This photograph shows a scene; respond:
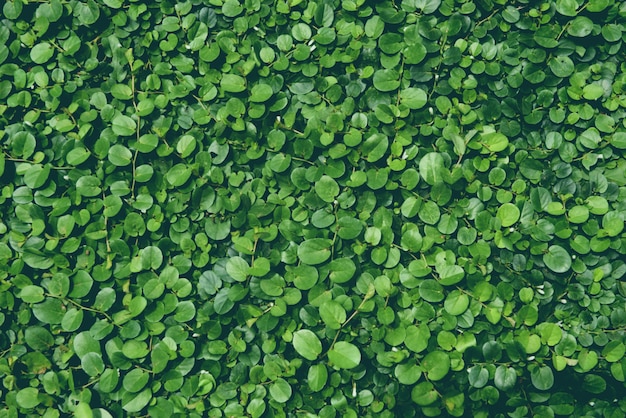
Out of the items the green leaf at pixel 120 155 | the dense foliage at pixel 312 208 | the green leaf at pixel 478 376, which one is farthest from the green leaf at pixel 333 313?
the green leaf at pixel 120 155

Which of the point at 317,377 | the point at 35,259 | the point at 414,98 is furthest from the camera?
the point at 414,98

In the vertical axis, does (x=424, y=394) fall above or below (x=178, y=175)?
below

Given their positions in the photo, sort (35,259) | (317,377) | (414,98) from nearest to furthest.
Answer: (317,377) → (35,259) → (414,98)

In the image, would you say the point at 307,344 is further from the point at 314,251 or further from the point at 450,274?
the point at 450,274

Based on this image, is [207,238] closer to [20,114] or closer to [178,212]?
[178,212]

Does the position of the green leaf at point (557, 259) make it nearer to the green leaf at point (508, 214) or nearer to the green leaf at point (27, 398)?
the green leaf at point (508, 214)

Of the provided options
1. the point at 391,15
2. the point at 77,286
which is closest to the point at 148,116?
the point at 77,286

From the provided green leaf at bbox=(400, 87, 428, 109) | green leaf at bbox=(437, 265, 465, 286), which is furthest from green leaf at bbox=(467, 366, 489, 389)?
green leaf at bbox=(400, 87, 428, 109)

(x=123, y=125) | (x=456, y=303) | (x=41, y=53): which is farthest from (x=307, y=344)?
(x=41, y=53)
